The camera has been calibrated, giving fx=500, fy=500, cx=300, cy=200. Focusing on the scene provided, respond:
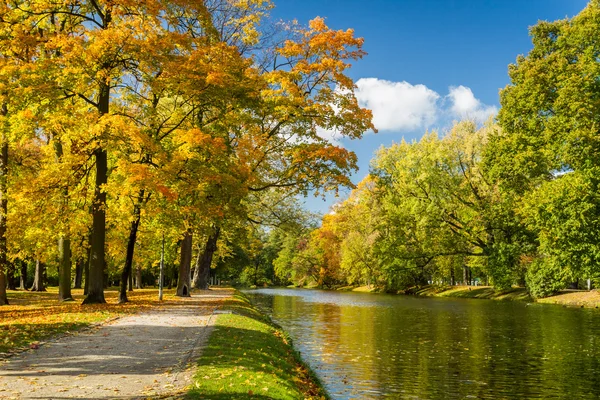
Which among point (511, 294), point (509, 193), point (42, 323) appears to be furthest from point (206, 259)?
point (511, 294)

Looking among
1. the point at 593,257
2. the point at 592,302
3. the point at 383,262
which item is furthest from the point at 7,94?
the point at 383,262

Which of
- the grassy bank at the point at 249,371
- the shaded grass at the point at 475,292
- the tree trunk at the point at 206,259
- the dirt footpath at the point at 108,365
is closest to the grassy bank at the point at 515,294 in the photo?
the shaded grass at the point at 475,292

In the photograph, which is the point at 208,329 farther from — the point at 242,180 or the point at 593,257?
the point at 593,257

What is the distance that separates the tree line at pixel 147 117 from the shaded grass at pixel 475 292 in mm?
26471

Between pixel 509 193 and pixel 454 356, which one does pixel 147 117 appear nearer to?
pixel 454 356

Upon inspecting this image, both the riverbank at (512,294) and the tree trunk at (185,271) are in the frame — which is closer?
the tree trunk at (185,271)

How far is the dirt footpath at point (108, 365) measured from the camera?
7648 millimetres

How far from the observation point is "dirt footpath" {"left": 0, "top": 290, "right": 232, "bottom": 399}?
7.65 metres

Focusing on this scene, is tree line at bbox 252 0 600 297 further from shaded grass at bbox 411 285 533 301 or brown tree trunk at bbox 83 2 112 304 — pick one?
brown tree trunk at bbox 83 2 112 304

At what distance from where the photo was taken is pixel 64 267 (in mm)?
26125

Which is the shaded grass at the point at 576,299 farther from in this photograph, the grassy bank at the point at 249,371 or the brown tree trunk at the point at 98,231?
the brown tree trunk at the point at 98,231

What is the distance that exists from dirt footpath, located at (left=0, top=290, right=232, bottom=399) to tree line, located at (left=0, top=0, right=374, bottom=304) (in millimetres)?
7494

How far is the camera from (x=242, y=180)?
85.3ft

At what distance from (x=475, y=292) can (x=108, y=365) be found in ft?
157
